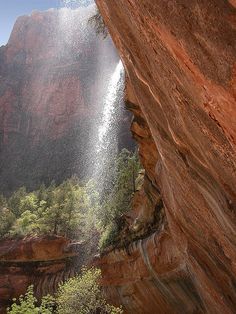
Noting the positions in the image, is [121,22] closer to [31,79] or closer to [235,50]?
[235,50]

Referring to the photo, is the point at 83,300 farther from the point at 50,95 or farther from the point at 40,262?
the point at 50,95

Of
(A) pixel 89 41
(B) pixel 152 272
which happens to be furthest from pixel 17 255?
(A) pixel 89 41

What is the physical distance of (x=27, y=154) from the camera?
97125 mm

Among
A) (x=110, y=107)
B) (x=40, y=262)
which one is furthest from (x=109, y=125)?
(x=40, y=262)

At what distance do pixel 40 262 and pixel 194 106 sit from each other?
41959 millimetres

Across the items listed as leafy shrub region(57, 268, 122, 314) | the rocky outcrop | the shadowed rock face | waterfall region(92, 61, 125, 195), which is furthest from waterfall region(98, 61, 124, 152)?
the shadowed rock face

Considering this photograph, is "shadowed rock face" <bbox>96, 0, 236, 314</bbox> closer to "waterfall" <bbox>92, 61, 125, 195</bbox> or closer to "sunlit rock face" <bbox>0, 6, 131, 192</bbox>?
"waterfall" <bbox>92, 61, 125, 195</bbox>

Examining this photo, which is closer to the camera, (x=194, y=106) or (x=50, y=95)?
(x=194, y=106)

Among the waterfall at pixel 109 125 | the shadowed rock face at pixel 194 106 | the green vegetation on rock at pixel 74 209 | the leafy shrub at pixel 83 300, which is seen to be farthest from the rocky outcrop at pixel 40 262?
the waterfall at pixel 109 125

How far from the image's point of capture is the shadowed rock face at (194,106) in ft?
16.8

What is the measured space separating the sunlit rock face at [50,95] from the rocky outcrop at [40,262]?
38472 mm

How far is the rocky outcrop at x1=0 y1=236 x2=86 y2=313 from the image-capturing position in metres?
44.9

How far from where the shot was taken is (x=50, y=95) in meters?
111

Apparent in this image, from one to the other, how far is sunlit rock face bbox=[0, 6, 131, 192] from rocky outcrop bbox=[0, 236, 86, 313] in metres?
38.5
